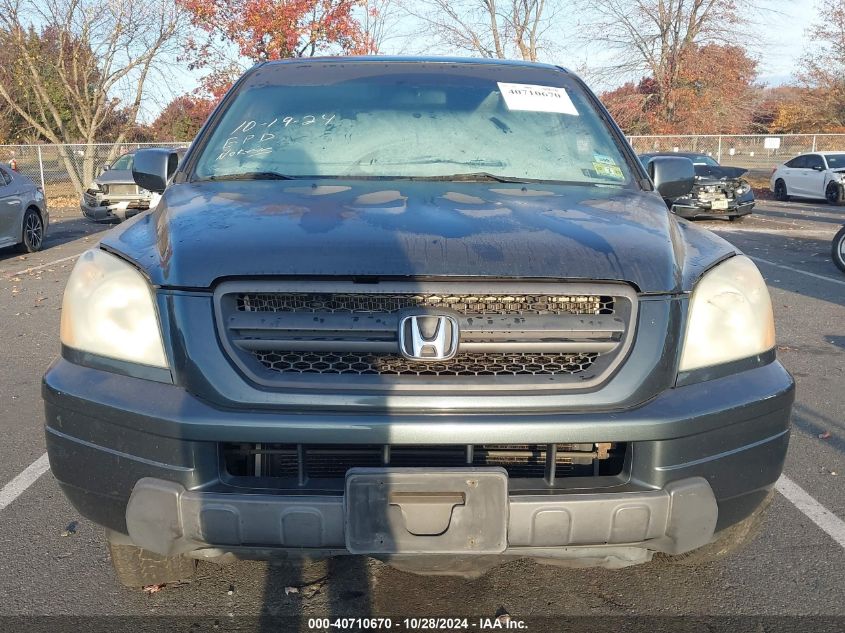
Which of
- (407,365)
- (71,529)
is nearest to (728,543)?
(407,365)

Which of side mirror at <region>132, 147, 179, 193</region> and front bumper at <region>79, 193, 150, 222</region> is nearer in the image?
side mirror at <region>132, 147, 179, 193</region>

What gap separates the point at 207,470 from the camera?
202 cm

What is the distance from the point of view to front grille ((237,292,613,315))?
2092mm

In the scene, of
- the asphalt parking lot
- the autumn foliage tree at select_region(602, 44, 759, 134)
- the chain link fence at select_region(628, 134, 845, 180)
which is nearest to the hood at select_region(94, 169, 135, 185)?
the asphalt parking lot

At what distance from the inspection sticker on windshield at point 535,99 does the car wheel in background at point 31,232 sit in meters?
10.9

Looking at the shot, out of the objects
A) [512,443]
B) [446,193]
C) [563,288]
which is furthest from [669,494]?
[446,193]

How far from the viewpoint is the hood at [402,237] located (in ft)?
6.84

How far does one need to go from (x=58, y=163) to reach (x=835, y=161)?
23074 mm

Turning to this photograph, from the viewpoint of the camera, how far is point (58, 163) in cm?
2438

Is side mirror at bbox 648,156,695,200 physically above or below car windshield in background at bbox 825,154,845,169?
above

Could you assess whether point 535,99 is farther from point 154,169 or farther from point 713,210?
point 713,210

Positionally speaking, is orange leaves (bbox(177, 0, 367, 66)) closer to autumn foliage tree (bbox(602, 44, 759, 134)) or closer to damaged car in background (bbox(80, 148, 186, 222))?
damaged car in background (bbox(80, 148, 186, 222))

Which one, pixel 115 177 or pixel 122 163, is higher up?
pixel 122 163

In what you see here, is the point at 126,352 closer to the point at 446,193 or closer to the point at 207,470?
the point at 207,470
